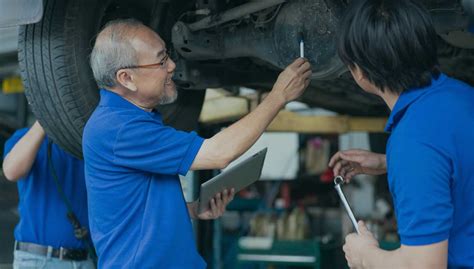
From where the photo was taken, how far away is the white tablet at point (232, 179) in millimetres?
2205

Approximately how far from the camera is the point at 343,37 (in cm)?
160

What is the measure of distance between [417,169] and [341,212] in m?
5.77

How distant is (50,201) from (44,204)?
0.09 feet

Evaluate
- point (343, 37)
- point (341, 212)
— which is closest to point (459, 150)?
point (343, 37)

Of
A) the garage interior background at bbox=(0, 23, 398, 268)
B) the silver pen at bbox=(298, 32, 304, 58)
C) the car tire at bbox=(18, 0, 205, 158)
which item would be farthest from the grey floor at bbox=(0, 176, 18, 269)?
the silver pen at bbox=(298, 32, 304, 58)

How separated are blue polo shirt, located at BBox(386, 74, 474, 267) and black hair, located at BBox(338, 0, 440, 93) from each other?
0.14 ft

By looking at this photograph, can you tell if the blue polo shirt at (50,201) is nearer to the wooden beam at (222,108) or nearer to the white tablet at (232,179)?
the white tablet at (232,179)

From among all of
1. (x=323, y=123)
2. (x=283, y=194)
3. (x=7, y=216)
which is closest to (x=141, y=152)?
(x=323, y=123)

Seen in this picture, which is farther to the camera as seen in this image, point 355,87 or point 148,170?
point 355,87

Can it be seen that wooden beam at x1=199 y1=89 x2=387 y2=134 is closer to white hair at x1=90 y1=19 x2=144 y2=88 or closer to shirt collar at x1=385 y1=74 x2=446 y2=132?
white hair at x1=90 y1=19 x2=144 y2=88

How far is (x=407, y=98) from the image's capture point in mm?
1541

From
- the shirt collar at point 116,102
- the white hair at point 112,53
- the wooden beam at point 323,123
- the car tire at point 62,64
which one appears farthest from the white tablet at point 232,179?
the wooden beam at point 323,123

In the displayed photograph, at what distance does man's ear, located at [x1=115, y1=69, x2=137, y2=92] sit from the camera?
2.06m

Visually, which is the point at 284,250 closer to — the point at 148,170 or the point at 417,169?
the point at 148,170
